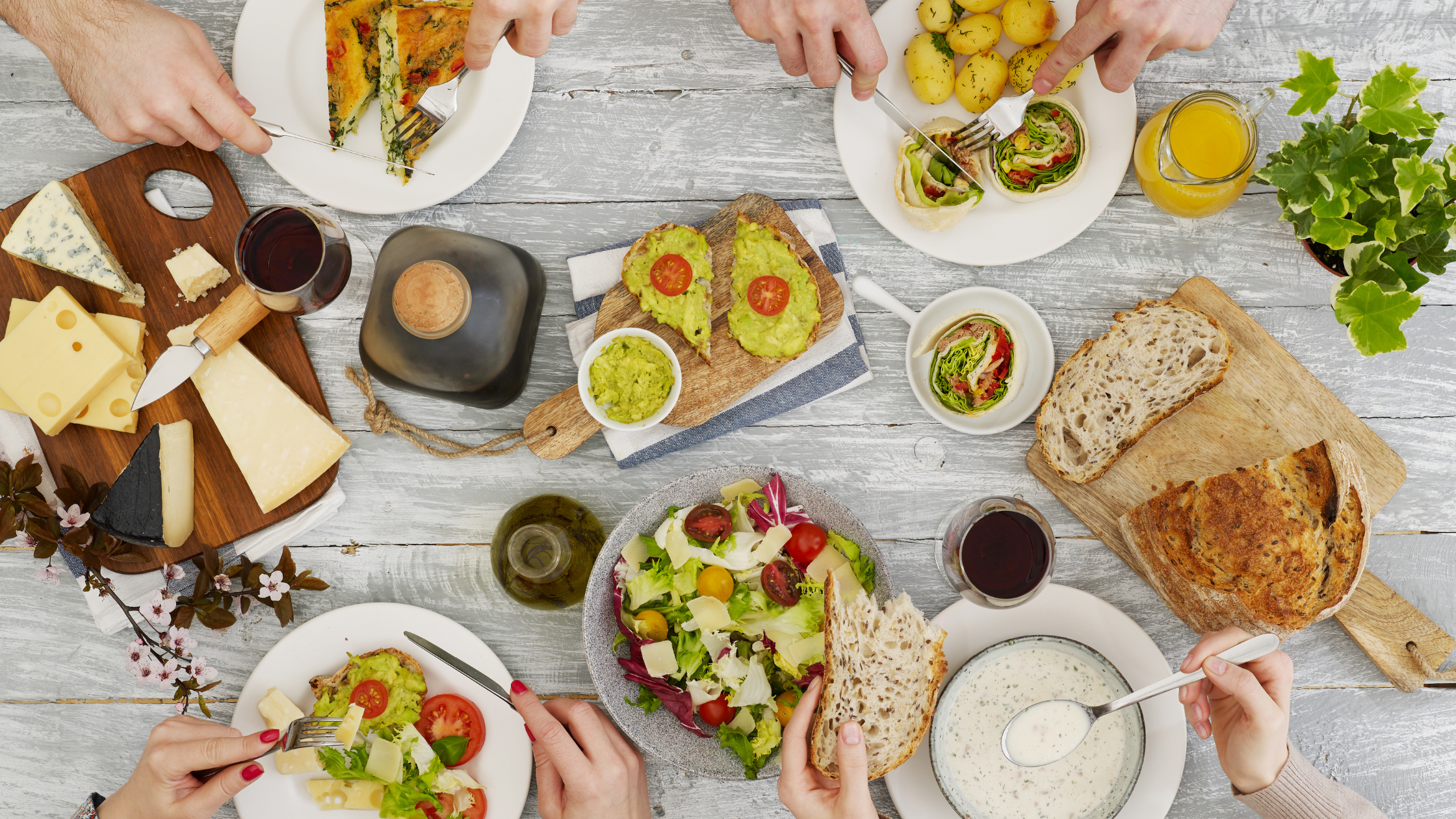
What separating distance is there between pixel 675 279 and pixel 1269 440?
5.22 ft

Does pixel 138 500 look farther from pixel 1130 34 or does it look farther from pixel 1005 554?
pixel 1130 34

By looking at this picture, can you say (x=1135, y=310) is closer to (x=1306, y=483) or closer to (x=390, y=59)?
(x=1306, y=483)

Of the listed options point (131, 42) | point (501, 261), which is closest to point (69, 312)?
point (131, 42)

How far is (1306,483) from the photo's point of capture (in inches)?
75.4

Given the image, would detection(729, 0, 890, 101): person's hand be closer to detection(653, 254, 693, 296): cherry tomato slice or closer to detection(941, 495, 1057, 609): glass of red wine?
detection(653, 254, 693, 296): cherry tomato slice

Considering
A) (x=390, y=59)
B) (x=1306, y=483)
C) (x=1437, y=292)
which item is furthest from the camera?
(x=1437, y=292)

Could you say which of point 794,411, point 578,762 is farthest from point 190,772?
point 794,411

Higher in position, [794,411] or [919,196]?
[919,196]

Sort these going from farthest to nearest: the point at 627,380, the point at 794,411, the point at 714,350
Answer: the point at 794,411 → the point at 714,350 → the point at 627,380

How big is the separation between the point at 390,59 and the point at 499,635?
5.12 ft

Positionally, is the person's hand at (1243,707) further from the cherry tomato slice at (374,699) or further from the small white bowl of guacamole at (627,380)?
the cherry tomato slice at (374,699)

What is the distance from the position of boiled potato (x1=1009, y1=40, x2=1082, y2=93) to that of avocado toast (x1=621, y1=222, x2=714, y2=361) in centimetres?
90

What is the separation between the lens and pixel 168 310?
7.20 ft

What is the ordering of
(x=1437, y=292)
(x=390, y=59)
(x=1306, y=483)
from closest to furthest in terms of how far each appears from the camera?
(x=1306, y=483) → (x=390, y=59) → (x=1437, y=292)
